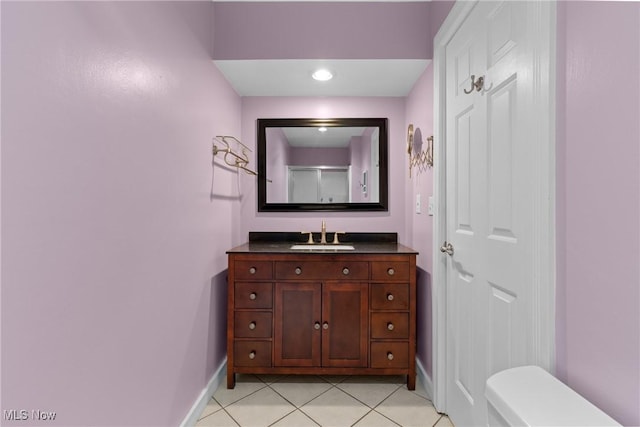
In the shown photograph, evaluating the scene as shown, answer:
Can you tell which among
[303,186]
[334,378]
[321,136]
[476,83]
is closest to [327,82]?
[321,136]

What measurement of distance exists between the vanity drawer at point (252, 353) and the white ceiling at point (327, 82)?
5.70 ft

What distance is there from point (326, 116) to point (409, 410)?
6.77 feet

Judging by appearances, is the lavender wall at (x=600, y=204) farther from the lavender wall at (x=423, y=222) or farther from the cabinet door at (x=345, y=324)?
the cabinet door at (x=345, y=324)

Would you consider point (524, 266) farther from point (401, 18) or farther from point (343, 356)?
point (401, 18)

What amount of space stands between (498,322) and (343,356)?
39.1 inches

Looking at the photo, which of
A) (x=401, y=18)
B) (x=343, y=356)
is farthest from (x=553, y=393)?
(x=401, y=18)

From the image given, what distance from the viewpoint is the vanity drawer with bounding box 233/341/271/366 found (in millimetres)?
1854

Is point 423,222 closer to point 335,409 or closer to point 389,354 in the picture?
point 389,354

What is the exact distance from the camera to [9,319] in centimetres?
68

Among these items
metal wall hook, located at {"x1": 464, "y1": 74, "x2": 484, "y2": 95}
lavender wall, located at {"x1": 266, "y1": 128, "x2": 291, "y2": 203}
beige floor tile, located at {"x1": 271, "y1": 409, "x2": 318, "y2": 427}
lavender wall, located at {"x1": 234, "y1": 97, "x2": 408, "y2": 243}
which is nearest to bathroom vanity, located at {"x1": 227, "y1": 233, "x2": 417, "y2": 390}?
beige floor tile, located at {"x1": 271, "y1": 409, "x2": 318, "y2": 427}

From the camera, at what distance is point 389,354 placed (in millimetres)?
1847

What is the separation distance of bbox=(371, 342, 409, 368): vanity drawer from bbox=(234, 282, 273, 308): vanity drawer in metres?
0.70

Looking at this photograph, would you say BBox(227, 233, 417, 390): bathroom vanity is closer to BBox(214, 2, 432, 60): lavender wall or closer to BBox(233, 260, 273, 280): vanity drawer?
BBox(233, 260, 273, 280): vanity drawer

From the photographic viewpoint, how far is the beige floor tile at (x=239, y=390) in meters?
1.78
